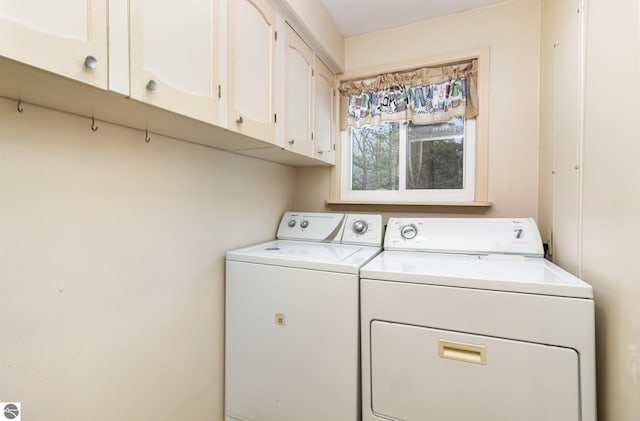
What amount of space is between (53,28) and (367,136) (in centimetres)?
187

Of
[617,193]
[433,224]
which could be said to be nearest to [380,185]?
[433,224]

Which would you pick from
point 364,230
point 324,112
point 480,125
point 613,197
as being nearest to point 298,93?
point 324,112

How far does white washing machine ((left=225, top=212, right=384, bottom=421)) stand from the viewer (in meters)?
1.26

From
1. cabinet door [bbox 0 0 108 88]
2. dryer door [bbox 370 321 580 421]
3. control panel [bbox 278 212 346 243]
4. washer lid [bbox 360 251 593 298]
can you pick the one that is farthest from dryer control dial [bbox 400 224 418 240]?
cabinet door [bbox 0 0 108 88]

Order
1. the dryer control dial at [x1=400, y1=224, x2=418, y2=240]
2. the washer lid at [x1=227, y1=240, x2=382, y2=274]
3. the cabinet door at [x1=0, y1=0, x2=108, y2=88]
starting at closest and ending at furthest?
the cabinet door at [x1=0, y1=0, x2=108, y2=88] < the washer lid at [x1=227, y1=240, x2=382, y2=274] < the dryer control dial at [x1=400, y1=224, x2=418, y2=240]

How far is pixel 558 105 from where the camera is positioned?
1.40 meters

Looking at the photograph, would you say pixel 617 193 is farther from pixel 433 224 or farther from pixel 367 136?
pixel 367 136

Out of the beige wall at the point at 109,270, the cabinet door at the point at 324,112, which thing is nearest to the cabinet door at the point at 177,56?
the beige wall at the point at 109,270

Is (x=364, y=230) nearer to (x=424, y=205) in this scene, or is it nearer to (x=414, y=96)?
(x=424, y=205)

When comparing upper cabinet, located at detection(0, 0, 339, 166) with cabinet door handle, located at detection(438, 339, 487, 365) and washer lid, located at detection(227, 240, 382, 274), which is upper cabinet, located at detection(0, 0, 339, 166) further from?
cabinet door handle, located at detection(438, 339, 487, 365)

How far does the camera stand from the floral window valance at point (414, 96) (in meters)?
1.92

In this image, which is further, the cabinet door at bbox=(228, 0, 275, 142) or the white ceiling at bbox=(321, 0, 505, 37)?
the white ceiling at bbox=(321, 0, 505, 37)

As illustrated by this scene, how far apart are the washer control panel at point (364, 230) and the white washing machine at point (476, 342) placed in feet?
1.61

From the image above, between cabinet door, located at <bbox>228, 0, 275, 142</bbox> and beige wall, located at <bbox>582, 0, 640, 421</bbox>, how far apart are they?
1.27 meters
